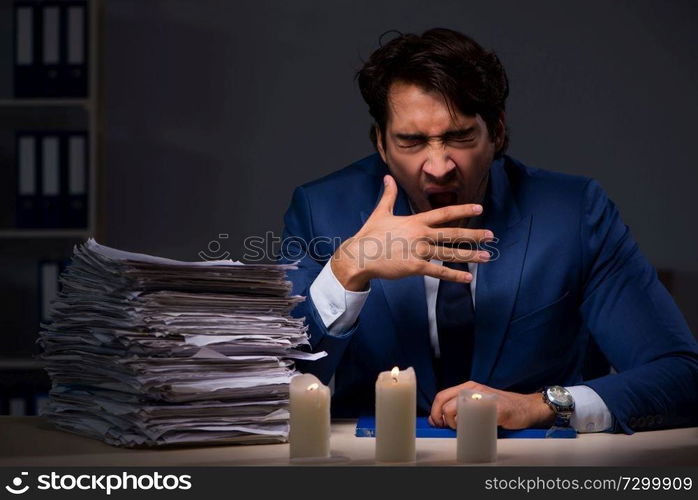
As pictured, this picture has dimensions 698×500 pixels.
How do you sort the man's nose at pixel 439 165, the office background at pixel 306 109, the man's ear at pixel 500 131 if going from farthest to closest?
the office background at pixel 306 109 → the man's ear at pixel 500 131 → the man's nose at pixel 439 165

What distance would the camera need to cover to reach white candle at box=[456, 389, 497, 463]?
1.22 meters

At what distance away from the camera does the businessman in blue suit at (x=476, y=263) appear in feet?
6.04

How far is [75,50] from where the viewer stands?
12.1 feet

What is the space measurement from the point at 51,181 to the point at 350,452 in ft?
8.67

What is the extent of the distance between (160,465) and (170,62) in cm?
317

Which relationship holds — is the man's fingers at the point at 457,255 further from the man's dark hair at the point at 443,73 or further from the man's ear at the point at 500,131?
the man's ear at the point at 500,131

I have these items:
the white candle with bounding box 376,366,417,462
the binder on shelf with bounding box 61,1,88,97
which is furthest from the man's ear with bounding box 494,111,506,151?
the binder on shelf with bounding box 61,1,88,97

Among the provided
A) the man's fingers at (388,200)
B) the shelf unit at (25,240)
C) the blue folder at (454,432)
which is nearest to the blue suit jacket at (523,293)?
the man's fingers at (388,200)

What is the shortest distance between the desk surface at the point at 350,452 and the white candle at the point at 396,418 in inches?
1.0

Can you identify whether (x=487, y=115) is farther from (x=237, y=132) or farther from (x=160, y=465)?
(x=237, y=132)

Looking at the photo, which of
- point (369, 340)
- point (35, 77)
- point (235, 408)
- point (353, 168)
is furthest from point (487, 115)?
point (35, 77)

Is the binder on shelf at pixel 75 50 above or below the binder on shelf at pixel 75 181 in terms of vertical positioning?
above

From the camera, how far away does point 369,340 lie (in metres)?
1.95

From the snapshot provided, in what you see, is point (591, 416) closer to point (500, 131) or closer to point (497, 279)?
point (497, 279)
